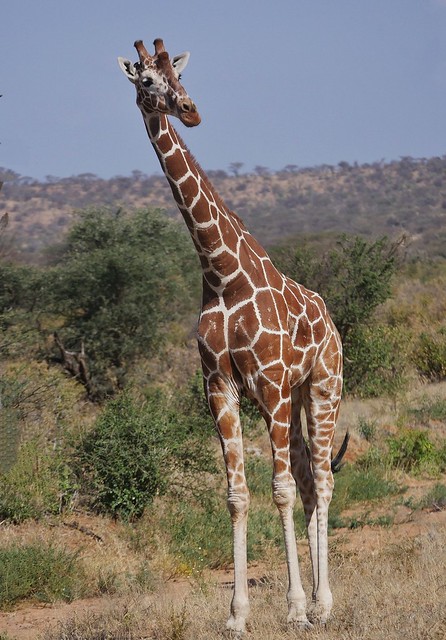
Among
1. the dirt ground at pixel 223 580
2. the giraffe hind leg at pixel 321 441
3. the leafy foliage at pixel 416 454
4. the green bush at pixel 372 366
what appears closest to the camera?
the giraffe hind leg at pixel 321 441

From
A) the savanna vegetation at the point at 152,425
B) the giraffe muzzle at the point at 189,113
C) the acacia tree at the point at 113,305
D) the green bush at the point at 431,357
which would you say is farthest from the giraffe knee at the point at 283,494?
the green bush at the point at 431,357

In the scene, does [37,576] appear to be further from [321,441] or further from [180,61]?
[180,61]

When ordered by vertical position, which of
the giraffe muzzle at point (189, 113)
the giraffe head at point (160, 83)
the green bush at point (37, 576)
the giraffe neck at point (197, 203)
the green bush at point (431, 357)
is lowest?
the green bush at point (37, 576)

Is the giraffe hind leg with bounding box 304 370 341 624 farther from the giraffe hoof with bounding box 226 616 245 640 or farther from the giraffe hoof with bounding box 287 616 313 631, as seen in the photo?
the giraffe hoof with bounding box 226 616 245 640

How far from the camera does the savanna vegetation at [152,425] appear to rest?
9.12 meters

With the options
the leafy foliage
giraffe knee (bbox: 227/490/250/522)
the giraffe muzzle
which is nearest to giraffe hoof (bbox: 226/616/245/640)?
giraffe knee (bbox: 227/490/250/522)

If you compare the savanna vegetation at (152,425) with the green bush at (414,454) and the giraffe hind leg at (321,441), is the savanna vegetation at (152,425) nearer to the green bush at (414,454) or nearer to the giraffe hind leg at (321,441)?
the green bush at (414,454)

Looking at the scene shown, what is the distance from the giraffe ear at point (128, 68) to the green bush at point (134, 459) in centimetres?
553

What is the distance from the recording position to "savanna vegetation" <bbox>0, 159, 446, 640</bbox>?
912 centimetres

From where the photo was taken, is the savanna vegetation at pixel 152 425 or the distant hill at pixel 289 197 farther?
the distant hill at pixel 289 197

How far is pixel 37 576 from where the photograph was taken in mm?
8773

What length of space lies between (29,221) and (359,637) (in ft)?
295

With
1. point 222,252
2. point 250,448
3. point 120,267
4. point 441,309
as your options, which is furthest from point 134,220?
point 222,252

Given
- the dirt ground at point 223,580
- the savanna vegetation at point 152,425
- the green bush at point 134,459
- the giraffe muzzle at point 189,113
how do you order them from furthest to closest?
the green bush at point 134,459, the savanna vegetation at point 152,425, the dirt ground at point 223,580, the giraffe muzzle at point 189,113
